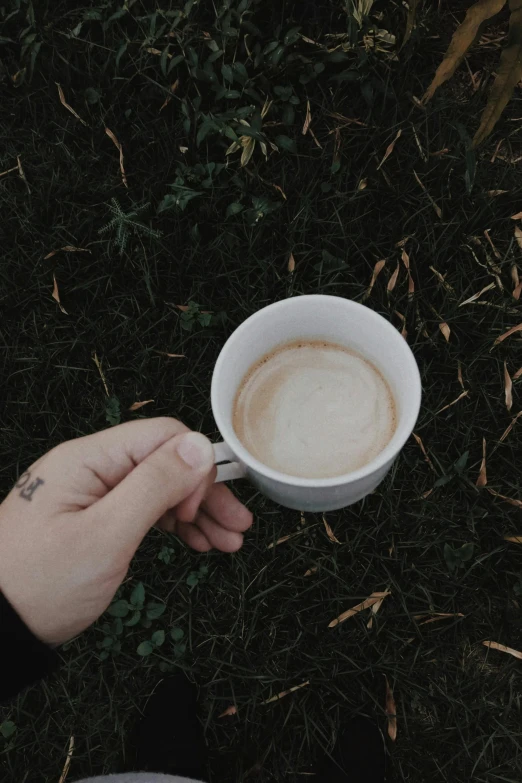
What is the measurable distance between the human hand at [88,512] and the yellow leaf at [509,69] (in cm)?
113

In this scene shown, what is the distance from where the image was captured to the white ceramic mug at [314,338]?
1251mm

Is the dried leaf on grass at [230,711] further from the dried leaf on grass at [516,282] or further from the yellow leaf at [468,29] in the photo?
the yellow leaf at [468,29]

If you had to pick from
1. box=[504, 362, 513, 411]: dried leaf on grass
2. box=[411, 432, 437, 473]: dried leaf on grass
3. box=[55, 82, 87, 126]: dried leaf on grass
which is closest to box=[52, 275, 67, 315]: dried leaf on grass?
box=[55, 82, 87, 126]: dried leaf on grass

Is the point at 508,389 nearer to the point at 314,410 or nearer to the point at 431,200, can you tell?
the point at 431,200

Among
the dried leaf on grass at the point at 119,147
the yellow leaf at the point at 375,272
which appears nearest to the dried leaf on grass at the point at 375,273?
the yellow leaf at the point at 375,272

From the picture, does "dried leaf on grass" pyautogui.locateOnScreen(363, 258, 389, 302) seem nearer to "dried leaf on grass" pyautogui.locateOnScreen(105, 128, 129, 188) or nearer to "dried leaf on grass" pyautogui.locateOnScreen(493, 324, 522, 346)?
"dried leaf on grass" pyautogui.locateOnScreen(493, 324, 522, 346)

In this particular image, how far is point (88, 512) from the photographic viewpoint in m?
1.31

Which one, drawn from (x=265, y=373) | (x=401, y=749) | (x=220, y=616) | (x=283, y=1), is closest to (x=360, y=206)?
(x=283, y=1)

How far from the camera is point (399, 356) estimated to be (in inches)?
53.3

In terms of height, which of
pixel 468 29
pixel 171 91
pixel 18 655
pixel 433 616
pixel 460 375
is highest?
pixel 468 29

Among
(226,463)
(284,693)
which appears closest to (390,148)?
(226,463)

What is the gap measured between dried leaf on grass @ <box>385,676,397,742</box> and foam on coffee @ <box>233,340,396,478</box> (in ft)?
2.76

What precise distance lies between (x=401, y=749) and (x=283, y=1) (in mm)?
2322

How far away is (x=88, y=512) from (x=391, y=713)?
3.85 ft
